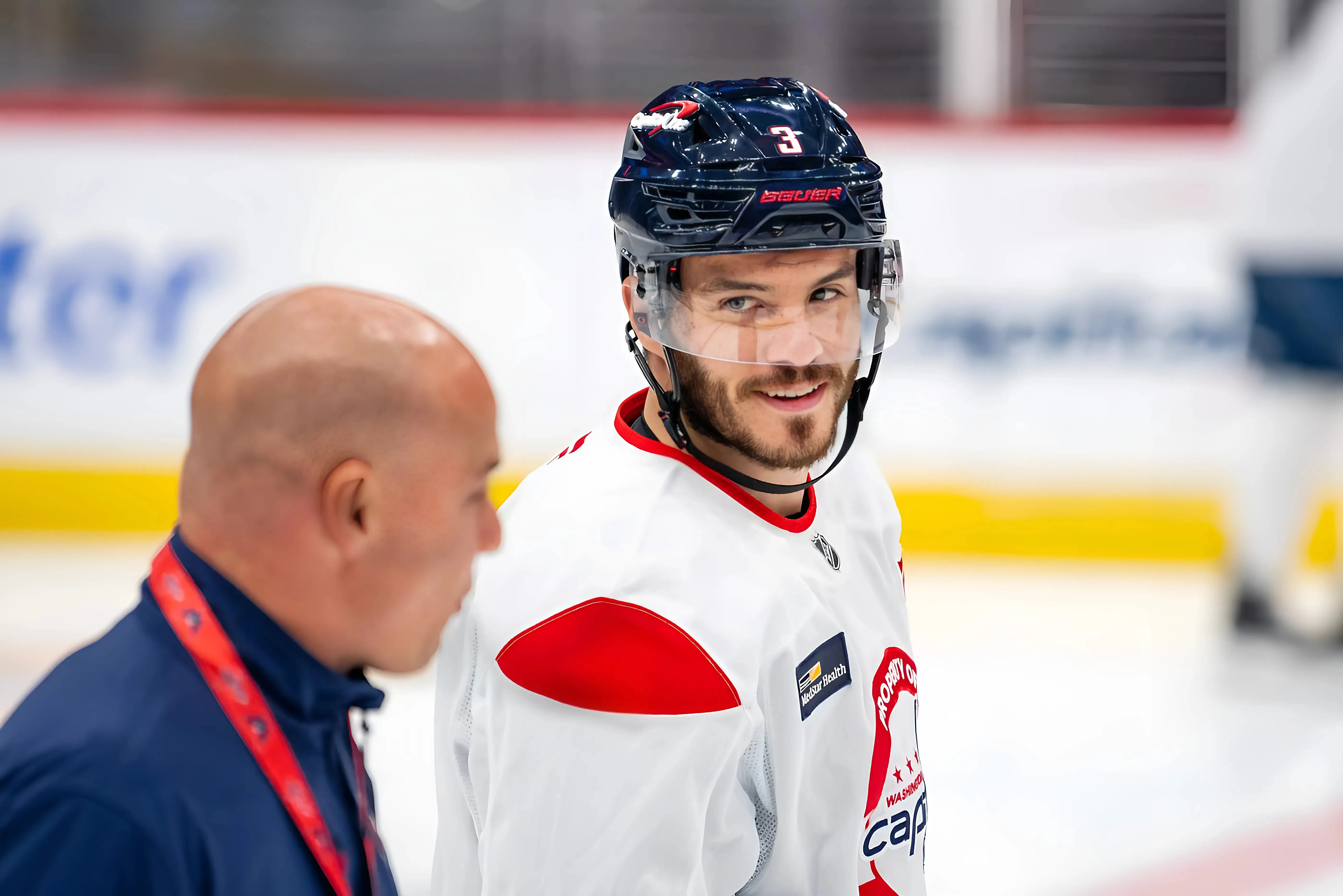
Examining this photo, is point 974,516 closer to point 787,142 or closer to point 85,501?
point 85,501

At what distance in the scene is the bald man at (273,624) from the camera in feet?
2.11

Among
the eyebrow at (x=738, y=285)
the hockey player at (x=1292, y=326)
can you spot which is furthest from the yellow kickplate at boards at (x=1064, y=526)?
the eyebrow at (x=738, y=285)

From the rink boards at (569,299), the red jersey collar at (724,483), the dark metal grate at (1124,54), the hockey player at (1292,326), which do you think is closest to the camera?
the red jersey collar at (724,483)

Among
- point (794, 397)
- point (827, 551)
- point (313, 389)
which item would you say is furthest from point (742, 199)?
point (313, 389)

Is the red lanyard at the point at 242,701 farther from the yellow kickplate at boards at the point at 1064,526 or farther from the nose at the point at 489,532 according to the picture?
the yellow kickplate at boards at the point at 1064,526

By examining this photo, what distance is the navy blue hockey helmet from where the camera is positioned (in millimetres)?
1259

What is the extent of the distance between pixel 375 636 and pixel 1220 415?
182 inches

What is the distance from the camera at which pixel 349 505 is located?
746mm

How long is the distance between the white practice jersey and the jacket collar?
14.2 inches

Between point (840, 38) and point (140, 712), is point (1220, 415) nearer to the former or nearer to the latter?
point (840, 38)

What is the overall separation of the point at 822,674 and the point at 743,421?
0.26 m

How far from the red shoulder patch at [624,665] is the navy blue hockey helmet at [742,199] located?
0.32m

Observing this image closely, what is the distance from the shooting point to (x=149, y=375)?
4.84 meters

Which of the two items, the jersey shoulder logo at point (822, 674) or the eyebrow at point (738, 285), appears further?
the eyebrow at point (738, 285)
